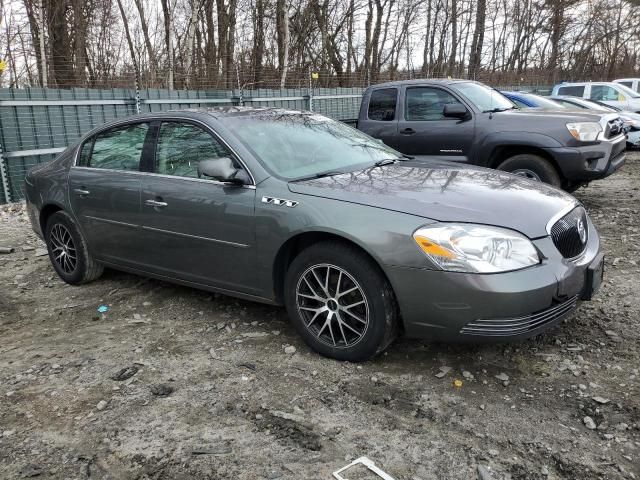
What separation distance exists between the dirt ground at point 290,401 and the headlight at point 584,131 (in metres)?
2.65

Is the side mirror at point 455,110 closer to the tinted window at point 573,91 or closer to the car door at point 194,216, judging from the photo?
the car door at point 194,216

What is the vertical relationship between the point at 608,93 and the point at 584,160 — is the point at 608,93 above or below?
above

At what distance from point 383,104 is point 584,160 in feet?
9.47

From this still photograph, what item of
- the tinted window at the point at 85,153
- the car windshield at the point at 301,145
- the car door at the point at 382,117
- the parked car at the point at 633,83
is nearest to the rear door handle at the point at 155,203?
the car windshield at the point at 301,145

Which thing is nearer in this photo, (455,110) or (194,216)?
(194,216)

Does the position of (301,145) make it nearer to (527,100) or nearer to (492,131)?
(492,131)

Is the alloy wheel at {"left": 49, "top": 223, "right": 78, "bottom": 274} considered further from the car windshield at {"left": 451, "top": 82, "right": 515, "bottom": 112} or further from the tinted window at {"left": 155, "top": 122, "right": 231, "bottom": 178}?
the car windshield at {"left": 451, "top": 82, "right": 515, "bottom": 112}

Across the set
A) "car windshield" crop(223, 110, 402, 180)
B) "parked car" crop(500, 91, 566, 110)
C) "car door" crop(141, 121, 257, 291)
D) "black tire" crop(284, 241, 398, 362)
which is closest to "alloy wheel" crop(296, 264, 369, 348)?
"black tire" crop(284, 241, 398, 362)

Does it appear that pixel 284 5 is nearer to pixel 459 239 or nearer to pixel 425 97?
pixel 425 97

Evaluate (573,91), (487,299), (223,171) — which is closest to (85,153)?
(223,171)

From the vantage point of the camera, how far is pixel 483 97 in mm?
7320

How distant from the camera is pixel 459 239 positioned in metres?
2.84

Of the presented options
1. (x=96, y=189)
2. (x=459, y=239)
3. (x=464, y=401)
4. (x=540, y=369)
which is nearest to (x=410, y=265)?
(x=459, y=239)

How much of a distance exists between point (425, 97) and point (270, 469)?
6.16m
